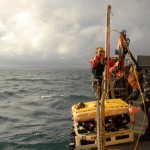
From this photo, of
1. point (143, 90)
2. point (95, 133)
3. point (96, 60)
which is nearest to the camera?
point (95, 133)

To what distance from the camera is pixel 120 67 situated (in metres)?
9.99

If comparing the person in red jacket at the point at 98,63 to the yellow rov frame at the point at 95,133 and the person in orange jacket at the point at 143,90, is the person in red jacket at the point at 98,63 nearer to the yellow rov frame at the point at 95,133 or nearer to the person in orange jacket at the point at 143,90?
the person in orange jacket at the point at 143,90

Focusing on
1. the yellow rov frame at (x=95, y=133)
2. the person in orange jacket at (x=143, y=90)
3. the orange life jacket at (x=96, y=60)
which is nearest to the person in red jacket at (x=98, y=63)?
the orange life jacket at (x=96, y=60)

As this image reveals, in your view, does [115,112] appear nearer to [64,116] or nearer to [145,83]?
[145,83]

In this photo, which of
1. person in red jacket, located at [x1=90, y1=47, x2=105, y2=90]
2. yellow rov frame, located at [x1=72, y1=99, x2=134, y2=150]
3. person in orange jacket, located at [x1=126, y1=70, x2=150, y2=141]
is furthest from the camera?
person in red jacket, located at [x1=90, y1=47, x2=105, y2=90]

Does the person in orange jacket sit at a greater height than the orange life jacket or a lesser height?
lesser

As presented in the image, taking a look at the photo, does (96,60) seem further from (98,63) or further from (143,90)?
(143,90)

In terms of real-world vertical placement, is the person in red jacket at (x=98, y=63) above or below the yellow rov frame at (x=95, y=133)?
above

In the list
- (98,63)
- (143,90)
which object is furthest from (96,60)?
(143,90)

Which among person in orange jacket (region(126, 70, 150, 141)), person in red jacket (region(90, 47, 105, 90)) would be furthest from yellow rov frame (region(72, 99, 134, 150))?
person in red jacket (region(90, 47, 105, 90))

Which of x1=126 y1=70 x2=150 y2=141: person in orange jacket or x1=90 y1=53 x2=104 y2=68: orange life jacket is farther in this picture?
x1=90 y1=53 x2=104 y2=68: orange life jacket

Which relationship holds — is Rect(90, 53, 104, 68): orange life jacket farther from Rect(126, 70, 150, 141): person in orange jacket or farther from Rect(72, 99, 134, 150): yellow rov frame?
Rect(72, 99, 134, 150): yellow rov frame

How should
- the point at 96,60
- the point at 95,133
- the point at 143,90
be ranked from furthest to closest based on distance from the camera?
1. the point at 96,60
2. the point at 143,90
3. the point at 95,133

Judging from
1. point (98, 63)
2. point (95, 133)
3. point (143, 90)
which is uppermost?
point (98, 63)
